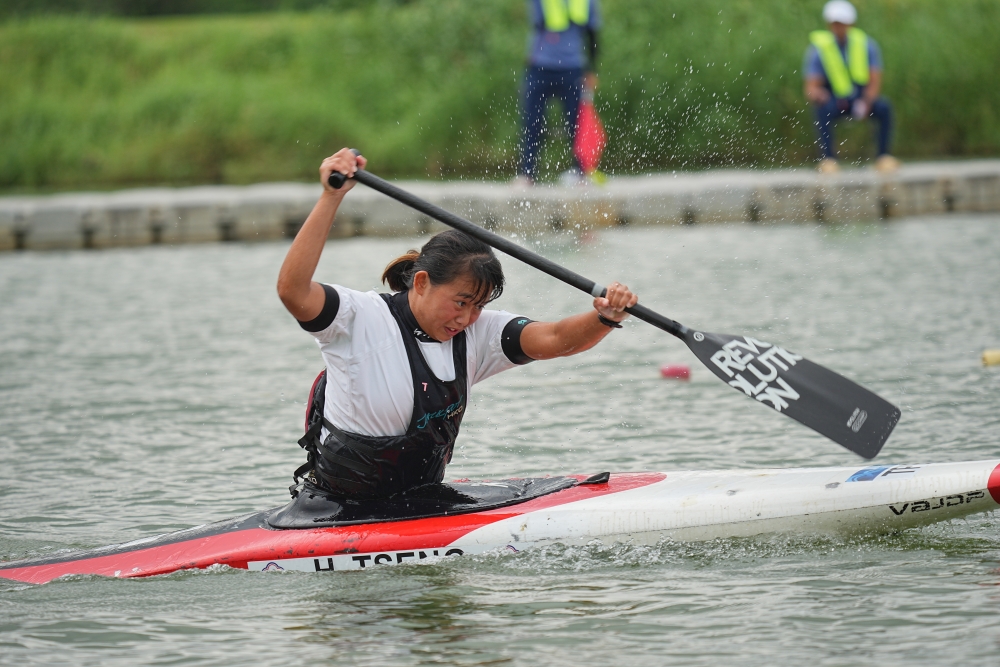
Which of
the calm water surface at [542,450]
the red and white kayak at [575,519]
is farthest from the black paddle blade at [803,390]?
the calm water surface at [542,450]

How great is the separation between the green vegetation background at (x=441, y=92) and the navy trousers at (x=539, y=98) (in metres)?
2.14

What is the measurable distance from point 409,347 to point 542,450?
82.5 inches

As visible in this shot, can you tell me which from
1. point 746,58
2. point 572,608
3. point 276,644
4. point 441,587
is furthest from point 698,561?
point 746,58

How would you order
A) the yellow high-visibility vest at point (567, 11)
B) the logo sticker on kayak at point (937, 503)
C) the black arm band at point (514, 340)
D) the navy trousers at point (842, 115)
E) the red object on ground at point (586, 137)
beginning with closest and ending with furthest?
the logo sticker on kayak at point (937, 503) → the black arm band at point (514, 340) → the yellow high-visibility vest at point (567, 11) → the red object on ground at point (586, 137) → the navy trousers at point (842, 115)

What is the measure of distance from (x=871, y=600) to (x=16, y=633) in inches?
99.0

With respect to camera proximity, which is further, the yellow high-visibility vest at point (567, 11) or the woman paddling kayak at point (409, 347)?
the yellow high-visibility vest at point (567, 11)

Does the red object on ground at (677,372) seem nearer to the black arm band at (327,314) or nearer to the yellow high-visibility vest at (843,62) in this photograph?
the black arm band at (327,314)

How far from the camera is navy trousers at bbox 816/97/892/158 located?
14.2m

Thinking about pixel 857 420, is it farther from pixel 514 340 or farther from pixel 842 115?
pixel 842 115

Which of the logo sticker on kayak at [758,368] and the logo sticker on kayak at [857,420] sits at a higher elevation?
the logo sticker on kayak at [758,368]

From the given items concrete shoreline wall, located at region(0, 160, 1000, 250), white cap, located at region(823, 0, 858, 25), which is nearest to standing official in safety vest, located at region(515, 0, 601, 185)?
concrete shoreline wall, located at region(0, 160, 1000, 250)

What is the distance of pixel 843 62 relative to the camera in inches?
552

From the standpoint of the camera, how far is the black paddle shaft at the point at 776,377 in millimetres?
4609

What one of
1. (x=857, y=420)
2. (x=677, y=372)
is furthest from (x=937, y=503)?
(x=677, y=372)
